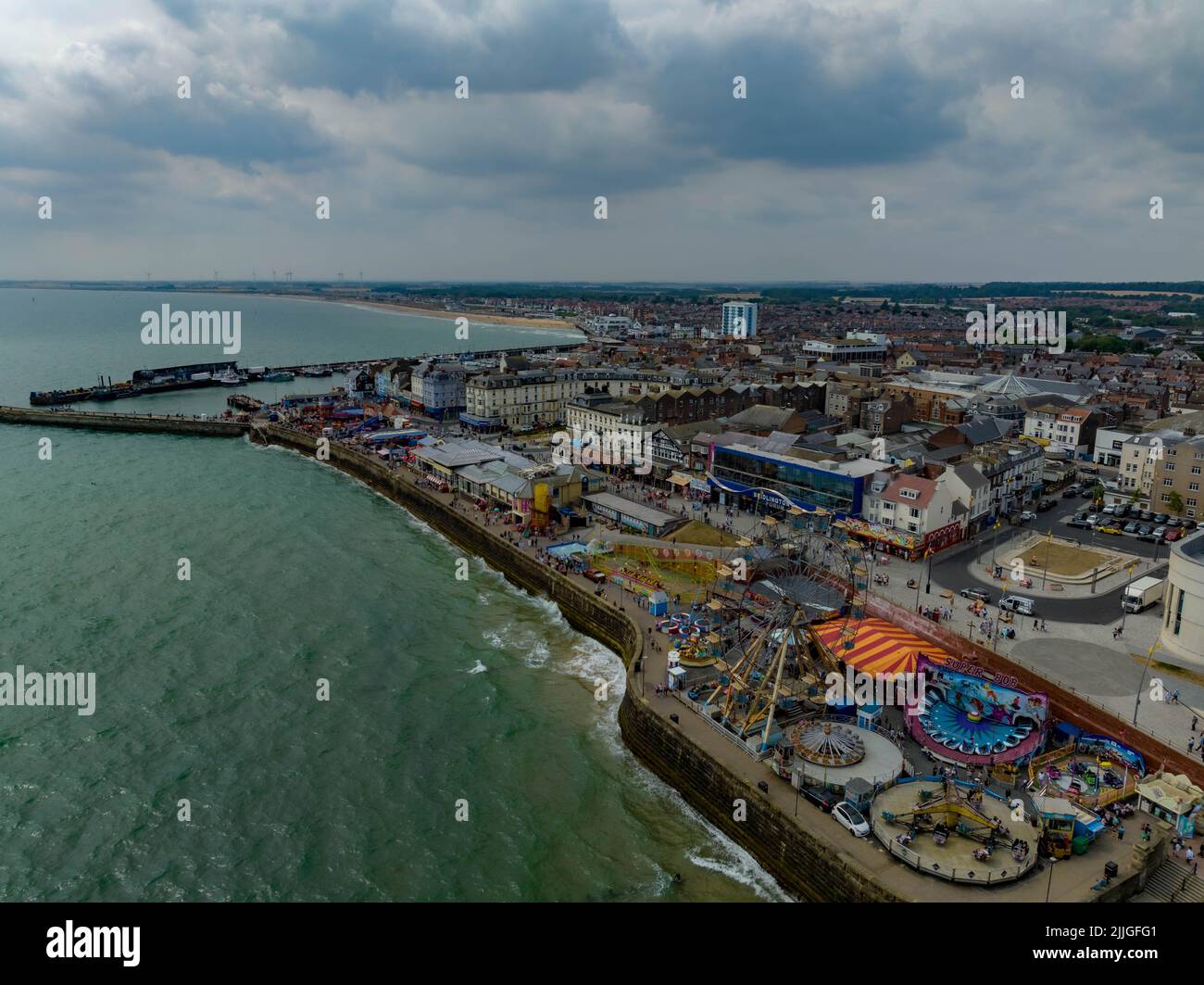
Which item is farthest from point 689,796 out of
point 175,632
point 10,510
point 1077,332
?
point 1077,332

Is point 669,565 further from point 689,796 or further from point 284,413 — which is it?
point 284,413

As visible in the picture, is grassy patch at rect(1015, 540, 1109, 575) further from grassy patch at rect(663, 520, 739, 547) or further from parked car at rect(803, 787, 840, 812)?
parked car at rect(803, 787, 840, 812)

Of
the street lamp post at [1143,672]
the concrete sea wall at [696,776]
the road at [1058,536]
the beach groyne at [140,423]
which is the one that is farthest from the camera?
the beach groyne at [140,423]

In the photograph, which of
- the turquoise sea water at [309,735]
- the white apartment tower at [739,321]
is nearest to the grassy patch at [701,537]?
the turquoise sea water at [309,735]

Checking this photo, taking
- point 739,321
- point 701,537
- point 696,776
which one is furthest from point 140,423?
point 739,321

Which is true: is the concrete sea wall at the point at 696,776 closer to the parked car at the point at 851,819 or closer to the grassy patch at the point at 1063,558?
the parked car at the point at 851,819

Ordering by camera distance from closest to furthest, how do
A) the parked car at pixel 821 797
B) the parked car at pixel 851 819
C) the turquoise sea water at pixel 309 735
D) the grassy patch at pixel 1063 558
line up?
the parked car at pixel 851 819, the turquoise sea water at pixel 309 735, the parked car at pixel 821 797, the grassy patch at pixel 1063 558
